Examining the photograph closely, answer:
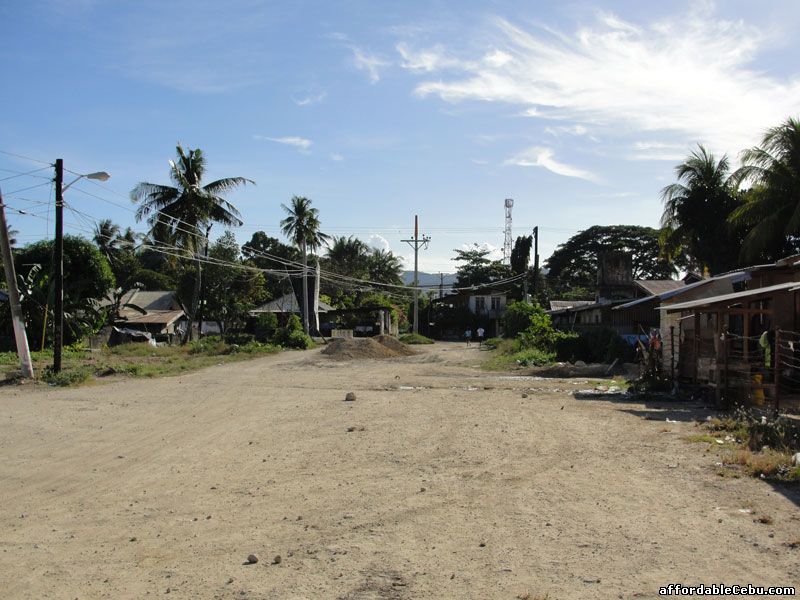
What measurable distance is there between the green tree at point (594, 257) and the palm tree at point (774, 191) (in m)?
33.0

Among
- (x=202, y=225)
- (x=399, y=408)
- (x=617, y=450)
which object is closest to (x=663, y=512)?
(x=617, y=450)

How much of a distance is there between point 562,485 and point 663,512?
135 centimetres

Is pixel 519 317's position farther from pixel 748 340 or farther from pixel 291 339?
pixel 748 340

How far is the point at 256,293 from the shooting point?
195 feet

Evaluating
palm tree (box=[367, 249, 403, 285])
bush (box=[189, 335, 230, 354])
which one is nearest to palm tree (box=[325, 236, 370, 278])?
palm tree (box=[367, 249, 403, 285])

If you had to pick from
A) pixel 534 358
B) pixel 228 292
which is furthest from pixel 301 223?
pixel 534 358

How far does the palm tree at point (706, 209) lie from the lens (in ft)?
117

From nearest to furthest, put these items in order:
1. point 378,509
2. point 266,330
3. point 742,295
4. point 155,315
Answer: point 378,509, point 742,295, point 266,330, point 155,315

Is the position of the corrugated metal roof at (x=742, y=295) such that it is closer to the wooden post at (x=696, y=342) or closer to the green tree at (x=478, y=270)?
the wooden post at (x=696, y=342)

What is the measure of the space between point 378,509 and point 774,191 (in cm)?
2778

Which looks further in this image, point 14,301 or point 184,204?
point 184,204

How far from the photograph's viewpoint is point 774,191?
28531 millimetres

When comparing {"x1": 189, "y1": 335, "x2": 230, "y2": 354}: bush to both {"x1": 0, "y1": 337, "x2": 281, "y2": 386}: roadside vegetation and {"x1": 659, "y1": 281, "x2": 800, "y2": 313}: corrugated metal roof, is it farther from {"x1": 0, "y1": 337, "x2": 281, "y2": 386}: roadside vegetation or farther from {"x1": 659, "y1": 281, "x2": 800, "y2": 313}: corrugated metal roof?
{"x1": 659, "y1": 281, "x2": 800, "y2": 313}: corrugated metal roof

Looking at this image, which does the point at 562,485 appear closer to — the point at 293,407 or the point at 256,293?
the point at 293,407
